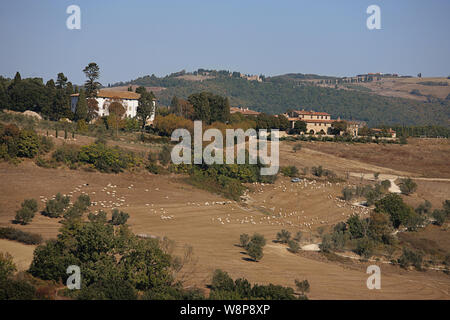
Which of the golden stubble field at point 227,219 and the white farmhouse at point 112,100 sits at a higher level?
the white farmhouse at point 112,100

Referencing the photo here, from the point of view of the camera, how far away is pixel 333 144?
7006 centimetres

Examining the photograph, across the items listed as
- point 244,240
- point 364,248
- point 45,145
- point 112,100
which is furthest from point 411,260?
point 112,100

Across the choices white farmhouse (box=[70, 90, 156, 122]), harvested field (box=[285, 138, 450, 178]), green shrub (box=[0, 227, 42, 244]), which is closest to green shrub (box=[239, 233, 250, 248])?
green shrub (box=[0, 227, 42, 244])

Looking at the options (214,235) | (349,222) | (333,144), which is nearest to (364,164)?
(333,144)

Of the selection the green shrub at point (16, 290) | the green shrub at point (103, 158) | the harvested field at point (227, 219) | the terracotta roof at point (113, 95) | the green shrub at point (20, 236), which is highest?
the terracotta roof at point (113, 95)

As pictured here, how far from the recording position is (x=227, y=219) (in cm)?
3334

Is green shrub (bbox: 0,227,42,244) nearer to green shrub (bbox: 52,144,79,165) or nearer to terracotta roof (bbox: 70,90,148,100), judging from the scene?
green shrub (bbox: 52,144,79,165)

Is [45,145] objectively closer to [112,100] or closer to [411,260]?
[411,260]

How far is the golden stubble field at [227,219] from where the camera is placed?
21.5 meters

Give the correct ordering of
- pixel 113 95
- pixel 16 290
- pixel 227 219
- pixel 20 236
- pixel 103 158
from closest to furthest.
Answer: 1. pixel 16 290
2. pixel 20 236
3. pixel 227 219
4. pixel 103 158
5. pixel 113 95

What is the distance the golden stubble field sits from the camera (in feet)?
70.6

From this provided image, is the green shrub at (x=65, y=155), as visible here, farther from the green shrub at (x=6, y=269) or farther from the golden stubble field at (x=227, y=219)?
the green shrub at (x=6, y=269)

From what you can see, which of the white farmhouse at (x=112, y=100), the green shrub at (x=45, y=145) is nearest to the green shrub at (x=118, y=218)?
the green shrub at (x=45, y=145)
